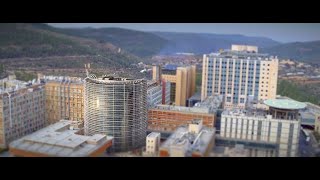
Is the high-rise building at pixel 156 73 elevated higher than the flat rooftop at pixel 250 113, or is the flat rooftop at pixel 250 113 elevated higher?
the high-rise building at pixel 156 73

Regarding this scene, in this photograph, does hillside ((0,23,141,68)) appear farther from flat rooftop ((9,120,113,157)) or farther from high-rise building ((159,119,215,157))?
high-rise building ((159,119,215,157))

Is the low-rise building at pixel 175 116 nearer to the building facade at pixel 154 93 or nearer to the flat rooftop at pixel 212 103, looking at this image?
the flat rooftop at pixel 212 103

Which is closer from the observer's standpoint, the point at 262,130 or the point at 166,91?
the point at 262,130

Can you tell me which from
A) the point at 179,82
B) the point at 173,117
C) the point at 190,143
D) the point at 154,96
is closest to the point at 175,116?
the point at 173,117

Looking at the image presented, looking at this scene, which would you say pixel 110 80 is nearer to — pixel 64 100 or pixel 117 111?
pixel 117 111

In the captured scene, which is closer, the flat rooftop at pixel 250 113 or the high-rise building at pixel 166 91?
the flat rooftop at pixel 250 113

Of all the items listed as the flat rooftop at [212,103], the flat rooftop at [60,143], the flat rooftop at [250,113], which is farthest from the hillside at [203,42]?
the flat rooftop at [60,143]
